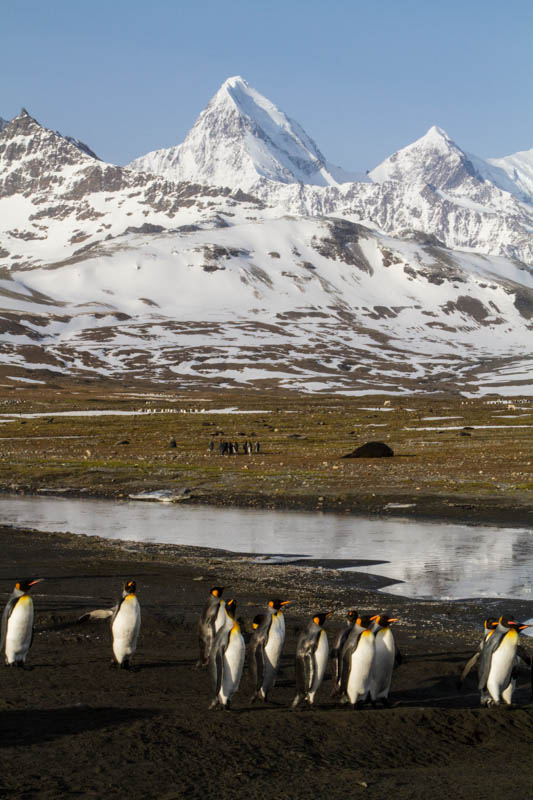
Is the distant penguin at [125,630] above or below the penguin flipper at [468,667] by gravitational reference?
above

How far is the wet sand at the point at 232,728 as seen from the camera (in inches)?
352

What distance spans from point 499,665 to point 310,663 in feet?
8.20

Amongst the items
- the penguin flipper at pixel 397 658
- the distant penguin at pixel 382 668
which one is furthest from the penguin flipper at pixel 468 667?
the distant penguin at pixel 382 668

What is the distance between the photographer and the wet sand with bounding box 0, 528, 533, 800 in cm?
895

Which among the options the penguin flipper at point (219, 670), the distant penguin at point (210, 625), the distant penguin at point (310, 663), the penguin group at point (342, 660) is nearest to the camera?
the penguin flipper at point (219, 670)

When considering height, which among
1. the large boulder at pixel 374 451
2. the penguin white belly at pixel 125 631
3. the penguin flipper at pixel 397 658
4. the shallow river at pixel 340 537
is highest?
the large boulder at pixel 374 451

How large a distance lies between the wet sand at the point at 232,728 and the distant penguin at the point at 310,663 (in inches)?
9.9

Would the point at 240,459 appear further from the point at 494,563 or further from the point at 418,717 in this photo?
the point at 418,717

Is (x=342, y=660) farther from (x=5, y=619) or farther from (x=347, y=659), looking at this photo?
(x=5, y=619)

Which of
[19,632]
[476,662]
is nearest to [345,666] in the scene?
[476,662]

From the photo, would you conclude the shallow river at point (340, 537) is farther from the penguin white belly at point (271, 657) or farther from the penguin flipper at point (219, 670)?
the penguin flipper at point (219, 670)

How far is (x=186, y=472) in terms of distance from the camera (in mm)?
47531

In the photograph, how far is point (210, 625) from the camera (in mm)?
13516

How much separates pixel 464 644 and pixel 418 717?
4283 mm
